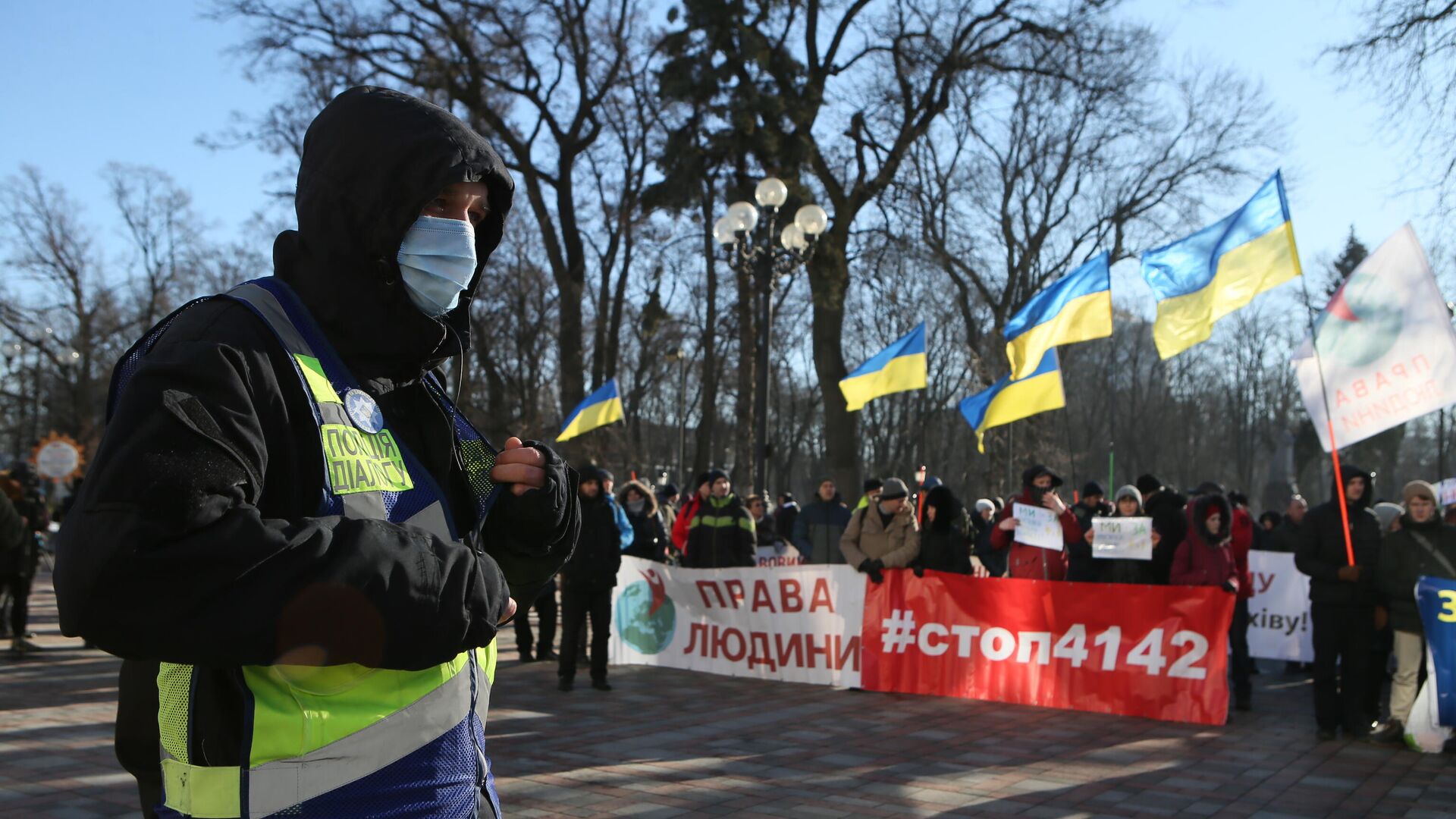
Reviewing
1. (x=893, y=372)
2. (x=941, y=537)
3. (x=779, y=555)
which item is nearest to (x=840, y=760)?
(x=941, y=537)

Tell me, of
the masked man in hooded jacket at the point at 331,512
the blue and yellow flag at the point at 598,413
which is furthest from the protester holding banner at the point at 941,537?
the masked man in hooded jacket at the point at 331,512

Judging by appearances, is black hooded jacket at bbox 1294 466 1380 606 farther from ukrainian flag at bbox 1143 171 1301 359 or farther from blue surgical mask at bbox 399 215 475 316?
blue surgical mask at bbox 399 215 475 316

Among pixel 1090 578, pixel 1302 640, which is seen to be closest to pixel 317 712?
pixel 1090 578

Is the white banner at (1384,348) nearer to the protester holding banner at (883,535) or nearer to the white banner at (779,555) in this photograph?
the protester holding banner at (883,535)

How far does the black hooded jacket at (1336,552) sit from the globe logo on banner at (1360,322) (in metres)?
0.96

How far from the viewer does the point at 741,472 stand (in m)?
21.4

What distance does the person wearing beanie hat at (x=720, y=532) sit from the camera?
13320 millimetres

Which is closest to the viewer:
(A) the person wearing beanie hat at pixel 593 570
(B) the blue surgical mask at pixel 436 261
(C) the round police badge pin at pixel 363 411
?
(C) the round police badge pin at pixel 363 411

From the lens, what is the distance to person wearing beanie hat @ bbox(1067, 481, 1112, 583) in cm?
1161

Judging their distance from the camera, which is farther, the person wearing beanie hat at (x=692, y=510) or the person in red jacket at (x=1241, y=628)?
the person wearing beanie hat at (x=692, y=510)

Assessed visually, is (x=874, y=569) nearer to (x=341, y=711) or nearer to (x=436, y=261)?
(x=436, y=261)

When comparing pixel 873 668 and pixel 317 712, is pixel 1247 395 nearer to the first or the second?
pixel 873 668

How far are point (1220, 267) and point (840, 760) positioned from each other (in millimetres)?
5816

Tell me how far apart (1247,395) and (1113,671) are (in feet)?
189
